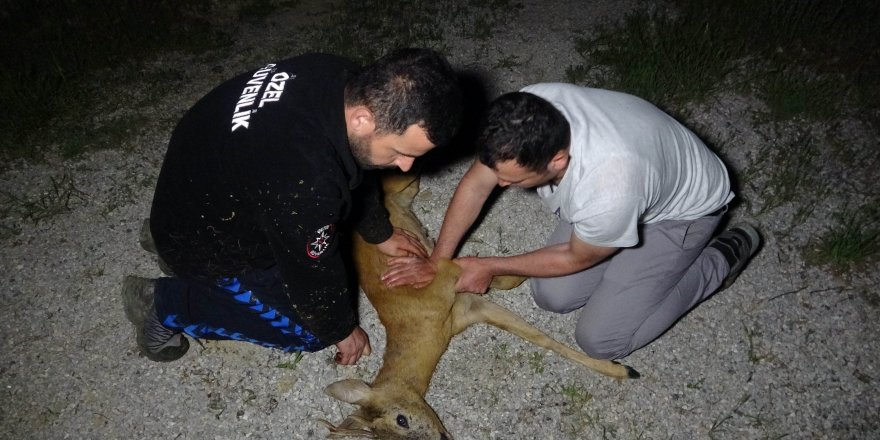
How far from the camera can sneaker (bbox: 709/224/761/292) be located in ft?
11.3

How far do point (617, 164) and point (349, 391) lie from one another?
1949 millimetres

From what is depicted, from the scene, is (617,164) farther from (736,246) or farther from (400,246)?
(736,246)

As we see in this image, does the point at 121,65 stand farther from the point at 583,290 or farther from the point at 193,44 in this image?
the point at 583,290

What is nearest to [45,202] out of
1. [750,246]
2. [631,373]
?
[631,373]

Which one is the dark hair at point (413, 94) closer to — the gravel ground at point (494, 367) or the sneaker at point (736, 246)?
the gravel ground at point (494, 367)

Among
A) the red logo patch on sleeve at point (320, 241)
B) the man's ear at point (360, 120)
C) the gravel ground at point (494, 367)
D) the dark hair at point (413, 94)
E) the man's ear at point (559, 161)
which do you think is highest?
the dark hair at point (413, 94)

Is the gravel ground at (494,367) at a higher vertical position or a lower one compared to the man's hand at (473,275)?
lower

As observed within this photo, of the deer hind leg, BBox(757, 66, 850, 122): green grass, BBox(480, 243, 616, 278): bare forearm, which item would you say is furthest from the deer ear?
BBox(757, 66, 850, 122): green grass

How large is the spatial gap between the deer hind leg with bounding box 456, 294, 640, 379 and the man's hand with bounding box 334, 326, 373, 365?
0.68m

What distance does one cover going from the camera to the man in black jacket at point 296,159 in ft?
6.80

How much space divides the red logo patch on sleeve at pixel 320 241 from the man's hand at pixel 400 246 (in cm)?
104

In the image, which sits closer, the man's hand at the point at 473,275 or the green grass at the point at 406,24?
the man's hand at the point at 473,275

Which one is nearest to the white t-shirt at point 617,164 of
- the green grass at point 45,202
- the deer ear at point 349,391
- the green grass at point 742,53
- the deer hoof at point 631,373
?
the deer hoof at point 631,373

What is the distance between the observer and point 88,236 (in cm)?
418
